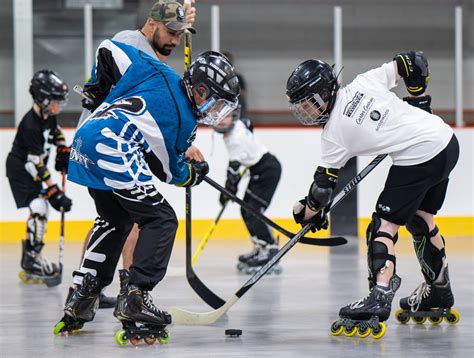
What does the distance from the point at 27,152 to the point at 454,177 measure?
3784 millimetres

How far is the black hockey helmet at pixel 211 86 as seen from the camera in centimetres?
354

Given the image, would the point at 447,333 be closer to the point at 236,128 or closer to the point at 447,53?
the point at 236,128

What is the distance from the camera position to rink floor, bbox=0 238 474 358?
358 centimetres

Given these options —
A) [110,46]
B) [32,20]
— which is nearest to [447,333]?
[110,46]

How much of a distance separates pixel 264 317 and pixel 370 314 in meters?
0.70

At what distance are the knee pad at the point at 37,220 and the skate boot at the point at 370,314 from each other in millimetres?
2398

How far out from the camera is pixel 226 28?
376 inches

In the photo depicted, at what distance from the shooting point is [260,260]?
6.02 m

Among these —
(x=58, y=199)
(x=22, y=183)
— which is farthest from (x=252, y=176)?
(x=22, y=183)

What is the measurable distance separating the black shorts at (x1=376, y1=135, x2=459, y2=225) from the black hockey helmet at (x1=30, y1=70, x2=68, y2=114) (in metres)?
2.28

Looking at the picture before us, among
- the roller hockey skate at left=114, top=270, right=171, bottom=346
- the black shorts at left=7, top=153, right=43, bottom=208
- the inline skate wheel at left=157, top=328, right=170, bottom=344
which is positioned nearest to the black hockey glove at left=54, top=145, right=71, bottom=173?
the black shorts at left=7, top=153, right=43, bottom=208

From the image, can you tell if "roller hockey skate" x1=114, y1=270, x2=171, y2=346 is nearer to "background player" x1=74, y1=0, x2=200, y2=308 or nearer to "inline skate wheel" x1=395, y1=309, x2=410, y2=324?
"background player" x1=74, y1=0, x2=200, y2=308

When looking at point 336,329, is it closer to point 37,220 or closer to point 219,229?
point 37,220

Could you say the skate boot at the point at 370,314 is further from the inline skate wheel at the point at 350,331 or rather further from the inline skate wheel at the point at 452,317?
the inline skate wheel at the point at 452,317
